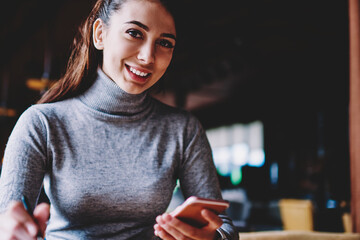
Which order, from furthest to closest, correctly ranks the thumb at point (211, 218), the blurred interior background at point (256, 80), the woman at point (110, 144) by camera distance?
1. the blurred interior background at point (256, 80)
2. the woman at point (110, 144)
3. the thumb at point (211, 218)

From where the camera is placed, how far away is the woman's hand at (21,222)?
67 cm

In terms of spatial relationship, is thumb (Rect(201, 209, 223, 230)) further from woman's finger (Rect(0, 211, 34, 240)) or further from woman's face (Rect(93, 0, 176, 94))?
woman's face (Rect(93, 0, 176, 94))

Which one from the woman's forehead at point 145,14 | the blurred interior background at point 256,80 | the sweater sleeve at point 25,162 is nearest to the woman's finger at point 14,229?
the sweater sleeve at point 25,162

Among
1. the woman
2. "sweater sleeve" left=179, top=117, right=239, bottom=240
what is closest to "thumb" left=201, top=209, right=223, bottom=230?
the woman

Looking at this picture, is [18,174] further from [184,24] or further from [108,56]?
[184,24]

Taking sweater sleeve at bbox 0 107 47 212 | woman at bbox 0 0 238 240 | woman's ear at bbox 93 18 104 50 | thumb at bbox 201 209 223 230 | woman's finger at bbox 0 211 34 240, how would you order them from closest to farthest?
woman's finger at bbox 0 211 34 240 → thumb at bbox 201 209 223 230 → sweater sleeve at bbox 0 107 47 212 → woman at bbox 0 0 238 240 → woman's ear at bbox 93 18 104 50

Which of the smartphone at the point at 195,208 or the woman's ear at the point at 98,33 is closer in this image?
the smartphone at the point at 195,208

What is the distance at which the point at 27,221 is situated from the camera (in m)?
0.68

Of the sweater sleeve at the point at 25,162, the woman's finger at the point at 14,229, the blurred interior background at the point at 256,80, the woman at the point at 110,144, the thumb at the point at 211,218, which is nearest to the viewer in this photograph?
the woman's finger at the point at 14,229

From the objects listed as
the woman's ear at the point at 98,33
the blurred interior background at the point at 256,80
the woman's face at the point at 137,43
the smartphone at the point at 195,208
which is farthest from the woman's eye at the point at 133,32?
the blurred interior background at the point at 256,80

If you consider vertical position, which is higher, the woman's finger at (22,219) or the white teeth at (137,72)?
the white teeth at (137,72)

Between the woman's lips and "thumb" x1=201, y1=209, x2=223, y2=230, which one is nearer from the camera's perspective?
"thumb" x1=201, y1=209, x2=223, y2=230

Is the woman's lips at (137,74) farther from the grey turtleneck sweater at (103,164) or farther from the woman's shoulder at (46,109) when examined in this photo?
the woman's shoulder at (46,109)

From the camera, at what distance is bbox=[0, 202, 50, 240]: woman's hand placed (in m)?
0.67
